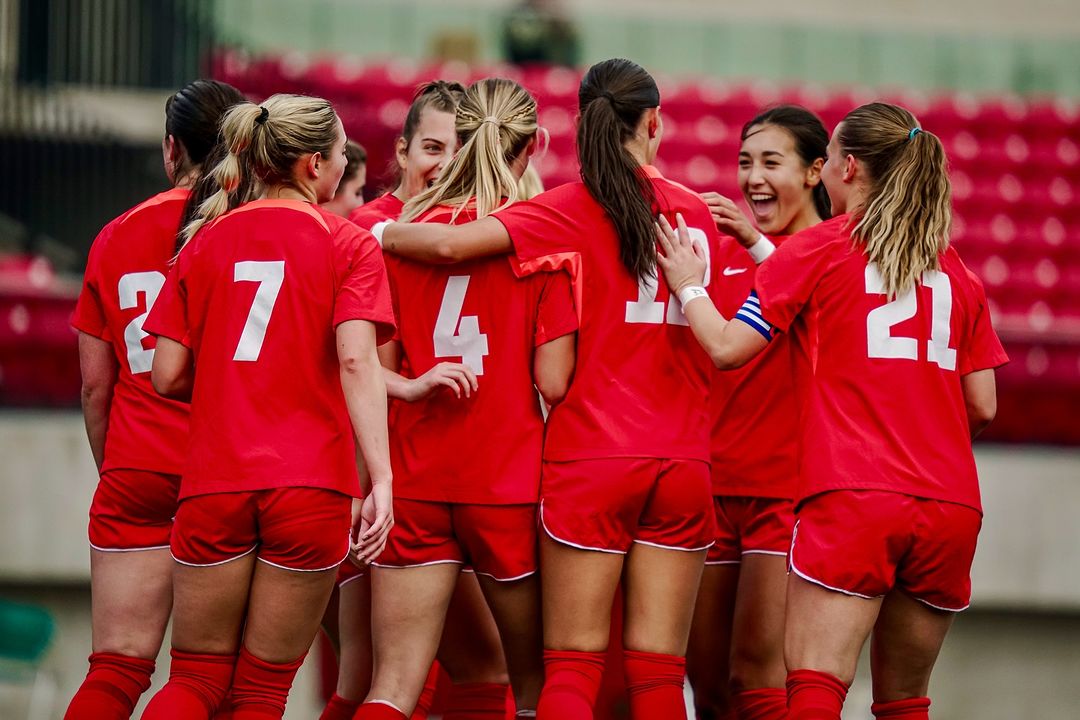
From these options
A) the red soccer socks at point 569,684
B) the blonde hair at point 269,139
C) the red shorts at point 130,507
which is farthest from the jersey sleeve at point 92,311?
the red soccer socks at point 569,684

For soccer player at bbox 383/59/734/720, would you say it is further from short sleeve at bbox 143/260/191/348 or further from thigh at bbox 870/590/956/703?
short sleeve at bbox 143/260/191/348

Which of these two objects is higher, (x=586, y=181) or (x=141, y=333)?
(x=586, y=181)

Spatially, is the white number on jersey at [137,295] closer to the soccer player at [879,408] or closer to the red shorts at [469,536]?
the red shorts at [469,536]

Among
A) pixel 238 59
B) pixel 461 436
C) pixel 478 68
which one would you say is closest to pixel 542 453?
pixel 461 436

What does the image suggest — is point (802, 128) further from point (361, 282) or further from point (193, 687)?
point (193, 687)

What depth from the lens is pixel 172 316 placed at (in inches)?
138

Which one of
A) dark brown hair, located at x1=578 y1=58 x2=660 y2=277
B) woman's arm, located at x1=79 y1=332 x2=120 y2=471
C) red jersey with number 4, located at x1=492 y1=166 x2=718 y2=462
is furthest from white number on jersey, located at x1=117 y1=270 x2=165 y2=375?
dark brown hair, located at x1=578 y1=58 x2=660 y2=277

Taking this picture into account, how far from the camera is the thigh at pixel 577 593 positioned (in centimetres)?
367

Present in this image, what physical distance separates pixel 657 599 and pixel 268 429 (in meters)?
1.14

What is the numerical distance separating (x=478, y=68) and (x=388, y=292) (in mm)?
8858

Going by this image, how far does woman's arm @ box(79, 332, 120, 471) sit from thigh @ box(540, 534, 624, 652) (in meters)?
1.36

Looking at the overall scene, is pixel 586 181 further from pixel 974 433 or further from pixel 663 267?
pixel 974 433

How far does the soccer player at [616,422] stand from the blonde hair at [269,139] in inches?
16.6

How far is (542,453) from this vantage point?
3807mm
